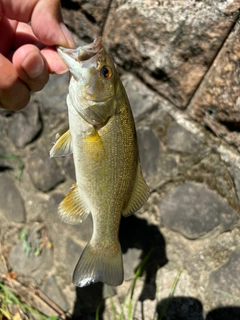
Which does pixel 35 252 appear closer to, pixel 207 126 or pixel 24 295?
pixel 24 295

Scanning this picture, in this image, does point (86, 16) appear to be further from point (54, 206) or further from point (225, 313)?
point (225, 313)

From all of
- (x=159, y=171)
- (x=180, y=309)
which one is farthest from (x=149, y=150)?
(x=180, y=309)

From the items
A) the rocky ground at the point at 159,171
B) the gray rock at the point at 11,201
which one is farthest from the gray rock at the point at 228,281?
the gray rock at the point at 11,201

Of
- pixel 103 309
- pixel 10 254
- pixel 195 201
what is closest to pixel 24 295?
pixel 10 254

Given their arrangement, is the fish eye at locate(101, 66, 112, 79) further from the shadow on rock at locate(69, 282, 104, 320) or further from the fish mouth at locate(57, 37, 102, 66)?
the shadow on rock at locate(69, 282, 104, 320)

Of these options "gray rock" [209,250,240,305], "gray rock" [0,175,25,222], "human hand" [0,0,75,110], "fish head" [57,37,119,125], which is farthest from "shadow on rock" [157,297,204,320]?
"human hand" [0,0,75,110]

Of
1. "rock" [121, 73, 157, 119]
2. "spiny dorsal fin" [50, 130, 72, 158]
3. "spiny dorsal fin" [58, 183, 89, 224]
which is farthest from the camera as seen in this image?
"rock" [121, 73, 157, 119]

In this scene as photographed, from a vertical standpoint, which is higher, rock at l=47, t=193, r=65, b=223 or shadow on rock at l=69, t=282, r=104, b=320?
rock at l=47, t=193, r=65, b=223
